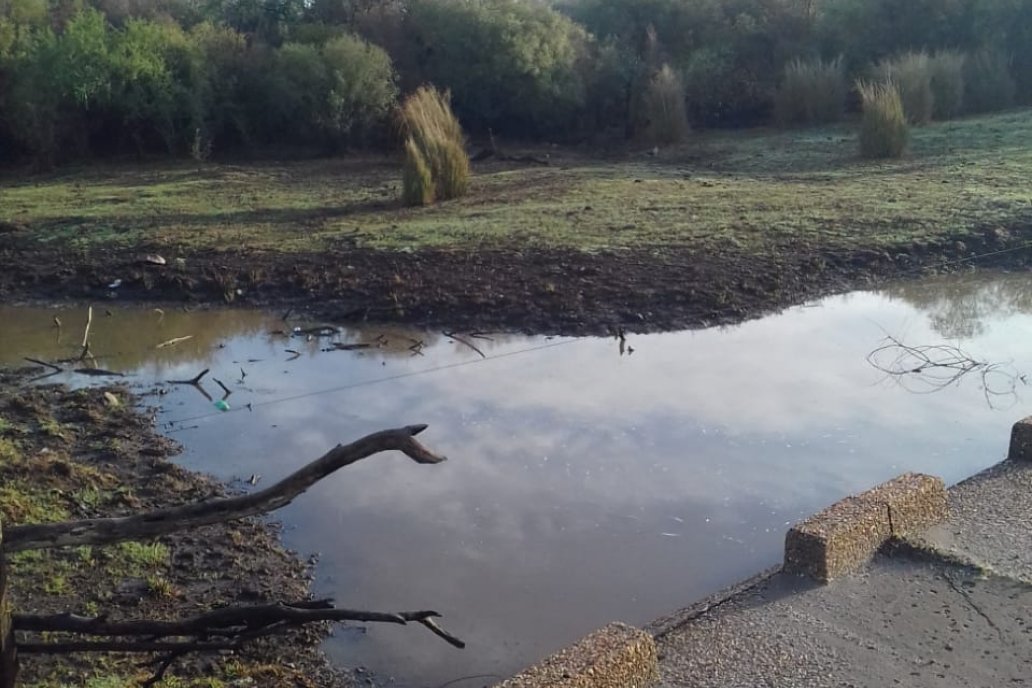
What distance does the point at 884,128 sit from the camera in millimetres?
15531

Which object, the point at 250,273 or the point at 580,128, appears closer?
the point at 250,273

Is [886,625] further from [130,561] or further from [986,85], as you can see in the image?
[986,85]

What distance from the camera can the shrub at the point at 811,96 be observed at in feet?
67.5

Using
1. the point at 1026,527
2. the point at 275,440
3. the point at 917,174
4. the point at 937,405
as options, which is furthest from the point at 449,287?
the point at 917,174

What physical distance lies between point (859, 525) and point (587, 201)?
8.91m

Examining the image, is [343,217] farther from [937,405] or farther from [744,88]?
[744,88]

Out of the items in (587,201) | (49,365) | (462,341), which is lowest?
(462,341)

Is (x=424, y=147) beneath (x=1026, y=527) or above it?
above

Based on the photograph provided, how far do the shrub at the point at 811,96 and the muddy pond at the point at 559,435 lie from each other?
11.4m

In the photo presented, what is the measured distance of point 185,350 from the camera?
28.5 ft

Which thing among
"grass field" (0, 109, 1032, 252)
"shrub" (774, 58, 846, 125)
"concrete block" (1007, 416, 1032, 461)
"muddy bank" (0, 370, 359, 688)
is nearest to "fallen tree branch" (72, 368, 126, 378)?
"muddy bank" (0, 370, 359, 688)

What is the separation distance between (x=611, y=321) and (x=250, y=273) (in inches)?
144

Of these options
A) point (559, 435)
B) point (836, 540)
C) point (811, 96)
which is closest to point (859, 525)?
point (836, 540)

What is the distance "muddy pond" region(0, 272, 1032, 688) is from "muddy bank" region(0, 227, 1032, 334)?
0.33 m
